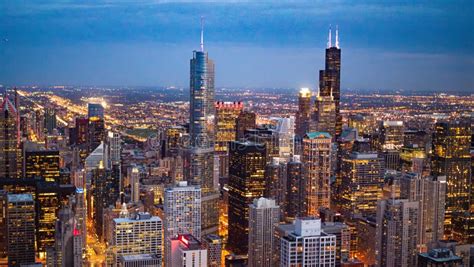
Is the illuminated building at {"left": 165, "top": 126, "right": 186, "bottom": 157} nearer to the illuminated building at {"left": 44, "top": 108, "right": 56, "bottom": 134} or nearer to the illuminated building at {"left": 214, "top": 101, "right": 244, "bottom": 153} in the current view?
the illuminated building at {"left": 214, "top": 101, "right": 244, "bottom": 153}

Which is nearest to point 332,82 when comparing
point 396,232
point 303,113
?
point 303,113

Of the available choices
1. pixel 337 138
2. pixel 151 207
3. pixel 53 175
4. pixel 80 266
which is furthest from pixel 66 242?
pixel 337 138

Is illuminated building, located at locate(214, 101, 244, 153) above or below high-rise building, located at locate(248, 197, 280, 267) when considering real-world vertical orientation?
above

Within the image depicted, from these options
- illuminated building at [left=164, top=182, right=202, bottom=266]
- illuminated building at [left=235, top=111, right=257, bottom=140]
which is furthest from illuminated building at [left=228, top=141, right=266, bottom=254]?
illuminated building at [left=164, top=182, right=202, bottom=266]

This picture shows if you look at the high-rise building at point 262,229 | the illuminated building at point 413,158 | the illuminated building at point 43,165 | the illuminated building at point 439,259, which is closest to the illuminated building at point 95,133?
Result: the illuminated building at point 43,165

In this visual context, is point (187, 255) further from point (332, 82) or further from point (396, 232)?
point (332, 82)

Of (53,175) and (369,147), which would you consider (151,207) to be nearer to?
(53,175)
